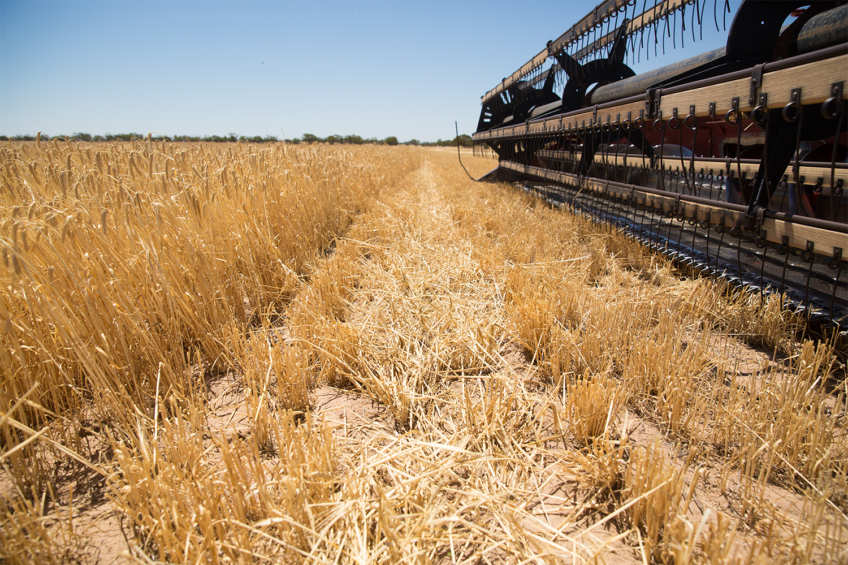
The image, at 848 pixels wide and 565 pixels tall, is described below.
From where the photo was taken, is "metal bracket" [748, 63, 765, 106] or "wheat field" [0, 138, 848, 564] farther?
"metal bracket" [748, 63, 765, 106]

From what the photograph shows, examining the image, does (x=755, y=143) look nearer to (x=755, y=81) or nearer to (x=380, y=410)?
(x=755, y=81)

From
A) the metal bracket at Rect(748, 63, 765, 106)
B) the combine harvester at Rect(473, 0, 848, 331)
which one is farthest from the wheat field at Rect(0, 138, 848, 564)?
the metal bracket at Rect(748, 63, 765, 106)

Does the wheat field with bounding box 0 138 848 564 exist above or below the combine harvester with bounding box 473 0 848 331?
below

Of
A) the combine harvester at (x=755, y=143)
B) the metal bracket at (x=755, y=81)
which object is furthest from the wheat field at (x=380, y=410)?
the metal bracket at (x=755, y=81)

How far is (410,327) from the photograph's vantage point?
2.24 meters

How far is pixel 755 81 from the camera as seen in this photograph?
1.84 meters

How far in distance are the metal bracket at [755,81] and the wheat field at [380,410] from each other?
3.25ft

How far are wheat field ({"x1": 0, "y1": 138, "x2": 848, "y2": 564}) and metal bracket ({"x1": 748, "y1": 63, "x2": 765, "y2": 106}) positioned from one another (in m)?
0.99

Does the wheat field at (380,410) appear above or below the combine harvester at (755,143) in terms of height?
below

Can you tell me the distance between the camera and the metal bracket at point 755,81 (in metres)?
1.83

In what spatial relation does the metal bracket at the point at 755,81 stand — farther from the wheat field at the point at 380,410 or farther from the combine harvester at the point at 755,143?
the wheat field at the point at 380,410

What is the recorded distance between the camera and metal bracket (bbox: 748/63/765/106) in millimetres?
1829

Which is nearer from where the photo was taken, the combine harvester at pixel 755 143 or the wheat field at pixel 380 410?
the wheat field at pixel 380 410

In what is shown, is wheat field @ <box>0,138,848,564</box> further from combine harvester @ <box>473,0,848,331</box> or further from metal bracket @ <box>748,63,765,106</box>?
metal bracket @ <box>748,63,765,106</box>
